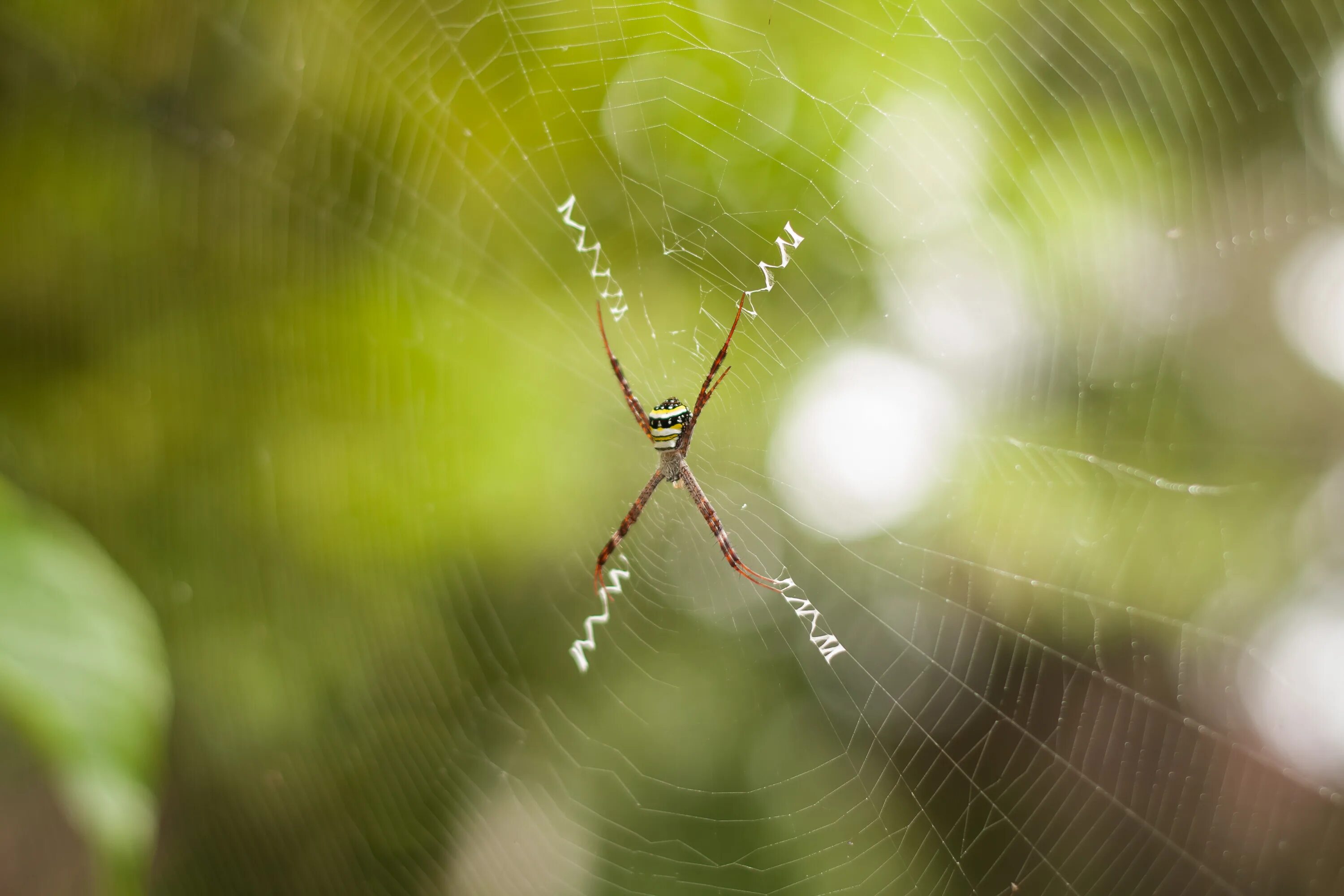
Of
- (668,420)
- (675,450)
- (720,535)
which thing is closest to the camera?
(668,420)

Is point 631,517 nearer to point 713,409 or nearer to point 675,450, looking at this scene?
point 675,450

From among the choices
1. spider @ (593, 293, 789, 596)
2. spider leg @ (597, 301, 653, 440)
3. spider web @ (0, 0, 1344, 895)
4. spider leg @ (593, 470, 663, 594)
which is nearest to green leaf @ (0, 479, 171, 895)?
spider @ (593, 293, 789, 596)

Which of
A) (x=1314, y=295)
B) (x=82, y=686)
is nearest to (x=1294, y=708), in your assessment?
(x=1314, y=295)

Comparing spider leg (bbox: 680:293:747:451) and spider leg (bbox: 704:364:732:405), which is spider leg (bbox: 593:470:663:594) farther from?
spider leg (bbox: 704:364:732:405)

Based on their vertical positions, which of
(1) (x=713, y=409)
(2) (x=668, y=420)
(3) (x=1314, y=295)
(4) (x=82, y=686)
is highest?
(3) (x=1314, y=295)

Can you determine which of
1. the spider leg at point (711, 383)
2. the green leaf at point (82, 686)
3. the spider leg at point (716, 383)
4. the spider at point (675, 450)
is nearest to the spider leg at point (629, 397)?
the spider at point (675, 450)

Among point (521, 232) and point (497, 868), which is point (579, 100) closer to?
point (521, 232)

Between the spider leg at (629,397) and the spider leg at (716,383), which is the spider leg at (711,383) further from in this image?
the spider leg at (629,397)
